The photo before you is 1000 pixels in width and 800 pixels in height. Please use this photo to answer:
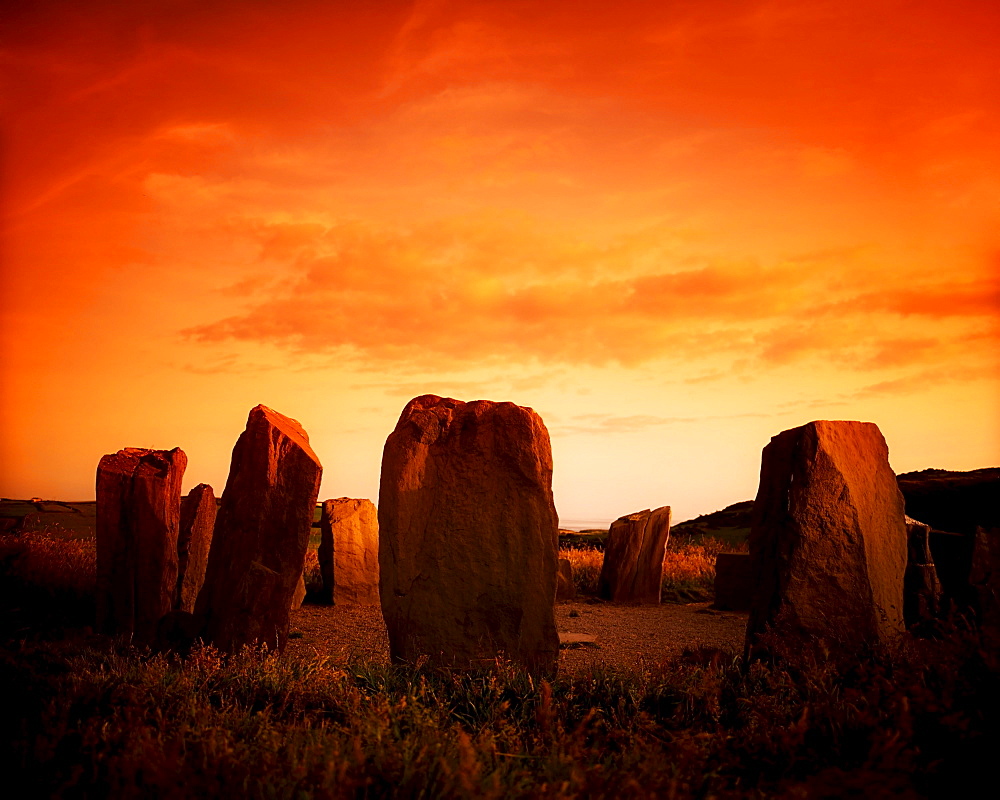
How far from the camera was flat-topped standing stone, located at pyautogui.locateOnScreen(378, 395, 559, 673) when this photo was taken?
7809 millimetres

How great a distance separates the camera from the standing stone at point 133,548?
1019 cm

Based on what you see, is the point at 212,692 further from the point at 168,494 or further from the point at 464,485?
the point at 168,494

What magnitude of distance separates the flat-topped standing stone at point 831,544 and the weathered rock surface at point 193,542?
7.32 metres

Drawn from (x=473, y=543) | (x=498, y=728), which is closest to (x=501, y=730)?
(x=498, y=728)

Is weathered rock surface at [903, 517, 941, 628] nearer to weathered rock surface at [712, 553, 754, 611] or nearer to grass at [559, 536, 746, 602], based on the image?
weathered rock surface at [712, 553, 754, 611]

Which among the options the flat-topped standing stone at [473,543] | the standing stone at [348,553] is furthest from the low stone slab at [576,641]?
the standing stone at [348,553]

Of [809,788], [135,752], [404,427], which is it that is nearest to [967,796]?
[809,788]

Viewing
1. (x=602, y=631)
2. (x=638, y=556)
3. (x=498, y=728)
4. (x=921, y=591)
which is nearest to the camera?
(x=498, y=728)

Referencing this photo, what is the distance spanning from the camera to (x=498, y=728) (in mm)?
6035

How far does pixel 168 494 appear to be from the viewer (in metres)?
10.4

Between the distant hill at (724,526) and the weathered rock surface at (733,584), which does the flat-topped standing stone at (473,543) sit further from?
the distant hill at (724,526)

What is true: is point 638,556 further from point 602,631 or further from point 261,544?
point 261,544

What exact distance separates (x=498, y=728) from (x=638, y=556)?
994 cm

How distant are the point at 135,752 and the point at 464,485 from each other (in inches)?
165
